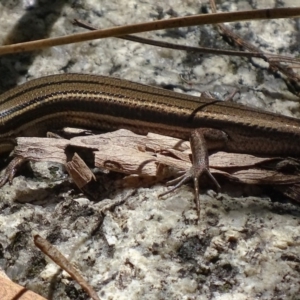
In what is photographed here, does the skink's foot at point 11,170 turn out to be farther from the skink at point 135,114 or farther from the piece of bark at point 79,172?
the skink at point 135,114

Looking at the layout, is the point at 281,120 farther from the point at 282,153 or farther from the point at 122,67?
the point at 122,67

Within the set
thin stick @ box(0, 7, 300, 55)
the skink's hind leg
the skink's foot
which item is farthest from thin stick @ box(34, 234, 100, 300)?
thin stick @ box(0, 7, 300, 55)

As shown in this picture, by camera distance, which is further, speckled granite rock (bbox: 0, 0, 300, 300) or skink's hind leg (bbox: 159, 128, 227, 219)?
skink's hind leg (bbox: 159, 128, 227, 219)

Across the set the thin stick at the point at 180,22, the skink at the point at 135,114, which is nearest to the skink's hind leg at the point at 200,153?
the skink at the point at 135,114

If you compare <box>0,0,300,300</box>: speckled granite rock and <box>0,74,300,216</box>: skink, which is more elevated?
<box>0,74,300,216</box>: skink

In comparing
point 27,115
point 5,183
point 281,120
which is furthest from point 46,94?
point 281,120

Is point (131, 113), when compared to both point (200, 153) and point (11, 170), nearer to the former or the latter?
point (200, 153)

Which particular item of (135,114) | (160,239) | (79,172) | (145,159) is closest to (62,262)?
(160,239)

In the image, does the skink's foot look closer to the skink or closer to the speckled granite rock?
the speckled granite rock
